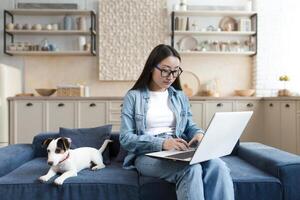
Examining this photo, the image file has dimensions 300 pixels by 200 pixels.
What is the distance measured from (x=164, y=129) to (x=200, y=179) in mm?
563

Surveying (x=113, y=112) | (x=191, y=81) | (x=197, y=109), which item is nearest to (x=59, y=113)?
(x=113, y=112)

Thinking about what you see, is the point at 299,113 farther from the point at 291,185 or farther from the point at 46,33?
the point at 46,33

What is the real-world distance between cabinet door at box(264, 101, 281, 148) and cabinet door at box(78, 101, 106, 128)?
2129 millimetres

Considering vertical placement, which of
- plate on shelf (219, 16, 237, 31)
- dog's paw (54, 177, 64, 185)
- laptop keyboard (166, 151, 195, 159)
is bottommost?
dog's paw (54, 177, 64, 185)

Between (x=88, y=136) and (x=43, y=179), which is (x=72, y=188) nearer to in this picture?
(x=43, y=179)

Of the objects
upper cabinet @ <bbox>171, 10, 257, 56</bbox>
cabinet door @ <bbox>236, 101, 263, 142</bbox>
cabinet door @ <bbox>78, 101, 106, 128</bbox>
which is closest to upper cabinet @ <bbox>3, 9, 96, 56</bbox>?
cabinet door @ <bbox>78, 101, 106, 128</bbox>

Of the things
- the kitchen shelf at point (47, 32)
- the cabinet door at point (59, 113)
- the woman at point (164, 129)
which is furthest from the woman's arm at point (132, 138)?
the kitchen shelf at point (47, 32)

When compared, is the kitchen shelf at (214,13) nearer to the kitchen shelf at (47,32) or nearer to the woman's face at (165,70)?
the kitchen shelf at (47,32)

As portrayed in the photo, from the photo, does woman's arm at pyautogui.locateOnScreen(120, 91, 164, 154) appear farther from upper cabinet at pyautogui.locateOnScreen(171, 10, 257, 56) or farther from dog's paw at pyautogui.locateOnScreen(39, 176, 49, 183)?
upper cabinet at pyautogui.locateOnScreen(171, 10, 257, 56)

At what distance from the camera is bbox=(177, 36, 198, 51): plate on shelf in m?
5.42

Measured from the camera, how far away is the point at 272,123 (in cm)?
477

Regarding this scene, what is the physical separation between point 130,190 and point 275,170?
2.59 ft

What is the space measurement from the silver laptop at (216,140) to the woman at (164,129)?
0.16 ft

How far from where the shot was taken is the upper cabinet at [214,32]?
17.2 ft
